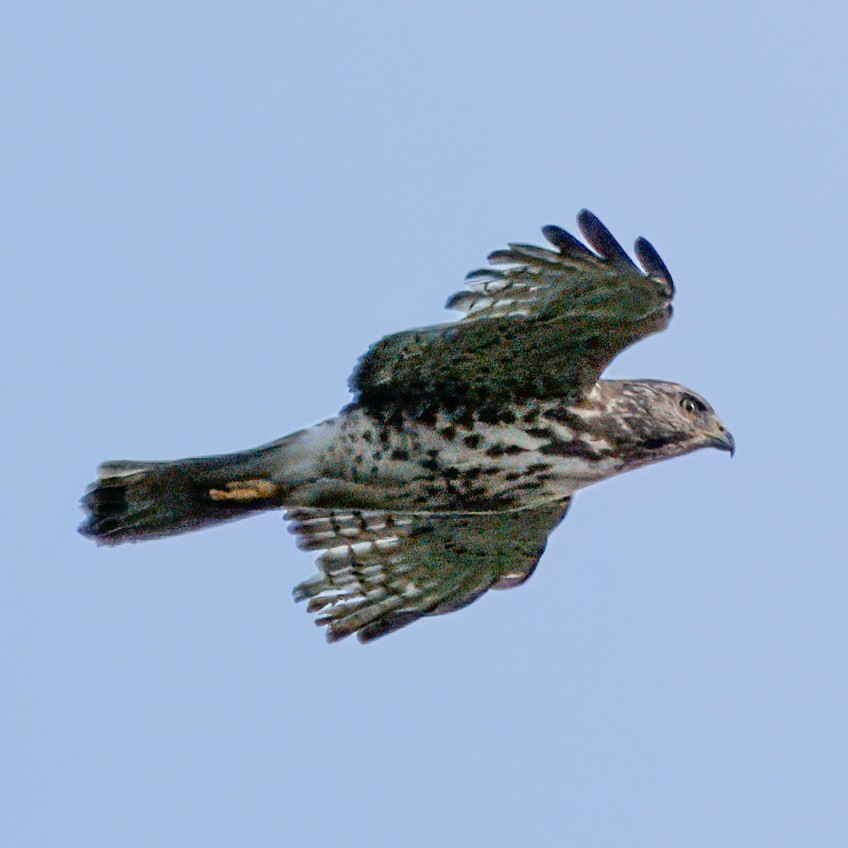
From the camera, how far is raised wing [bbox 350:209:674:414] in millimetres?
7215

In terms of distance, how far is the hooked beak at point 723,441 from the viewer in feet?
25.9

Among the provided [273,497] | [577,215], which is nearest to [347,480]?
[273,497]

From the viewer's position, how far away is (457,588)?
27.7ft

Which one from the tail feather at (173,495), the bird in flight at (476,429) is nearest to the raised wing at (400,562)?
the bird in flight at (476,429)

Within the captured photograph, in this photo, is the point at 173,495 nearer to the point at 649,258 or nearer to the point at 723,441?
the point at 649,258

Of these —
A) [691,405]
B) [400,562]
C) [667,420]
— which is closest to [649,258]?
[667,420]

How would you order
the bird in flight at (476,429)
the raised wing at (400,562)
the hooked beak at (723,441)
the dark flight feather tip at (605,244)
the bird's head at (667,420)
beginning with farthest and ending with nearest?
the raised wing at (400,562)
the hooked beak at (723,441)
the bird's head at (667,420)
the bird in flight at (476,429)
the dark flight feather tip at (605,244)

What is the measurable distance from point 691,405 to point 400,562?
1.62 m

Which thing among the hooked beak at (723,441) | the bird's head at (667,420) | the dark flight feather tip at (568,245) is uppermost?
the dark flight feather tip at (568,245)

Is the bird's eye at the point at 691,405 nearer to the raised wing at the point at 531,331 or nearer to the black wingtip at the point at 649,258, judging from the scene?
the raised wing at the point at 531,331

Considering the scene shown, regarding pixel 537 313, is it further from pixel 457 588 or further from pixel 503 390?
pixel 457 588

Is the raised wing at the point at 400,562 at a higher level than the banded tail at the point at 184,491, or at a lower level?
lower

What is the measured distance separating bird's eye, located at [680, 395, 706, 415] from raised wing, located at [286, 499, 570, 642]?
34.3 inches

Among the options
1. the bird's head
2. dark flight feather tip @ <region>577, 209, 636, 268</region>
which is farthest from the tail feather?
dark flight feather tip @ <region>577, 209, 636, 268</region>
